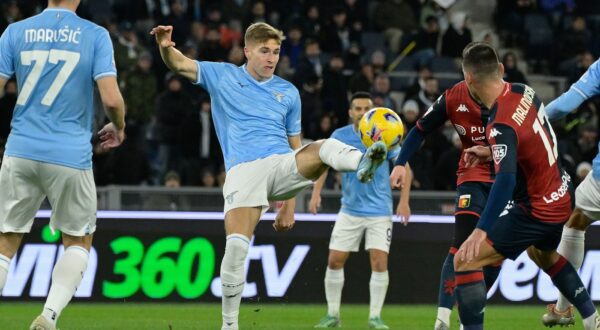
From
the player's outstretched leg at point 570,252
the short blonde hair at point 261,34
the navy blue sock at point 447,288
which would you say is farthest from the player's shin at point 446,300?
the short blonde hair at point 261,34

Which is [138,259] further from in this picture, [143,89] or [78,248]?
[78,248]

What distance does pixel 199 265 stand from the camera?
16.1 meters

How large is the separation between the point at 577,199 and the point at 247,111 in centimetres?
290

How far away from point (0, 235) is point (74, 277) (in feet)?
2.00

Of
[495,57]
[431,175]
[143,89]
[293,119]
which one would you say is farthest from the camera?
[143,89]

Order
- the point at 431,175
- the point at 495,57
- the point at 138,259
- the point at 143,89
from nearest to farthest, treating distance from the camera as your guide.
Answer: the point at 495,57
the point at 138,259
the point at 431,175
the point at 143,89

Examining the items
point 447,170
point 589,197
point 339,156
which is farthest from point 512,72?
point 339,156

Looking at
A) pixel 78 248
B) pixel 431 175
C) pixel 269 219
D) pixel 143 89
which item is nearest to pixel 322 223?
pixel 269 219

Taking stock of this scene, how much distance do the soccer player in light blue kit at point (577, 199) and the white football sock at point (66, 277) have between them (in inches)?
155

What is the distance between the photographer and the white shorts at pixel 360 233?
1376cm

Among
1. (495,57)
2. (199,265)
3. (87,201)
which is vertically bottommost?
(199,265)

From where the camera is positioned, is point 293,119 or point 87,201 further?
point 293,119

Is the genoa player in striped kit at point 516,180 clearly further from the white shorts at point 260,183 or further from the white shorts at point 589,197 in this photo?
the white shorts at point 260,183

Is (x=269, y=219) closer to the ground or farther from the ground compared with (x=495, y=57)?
closer to the ground
